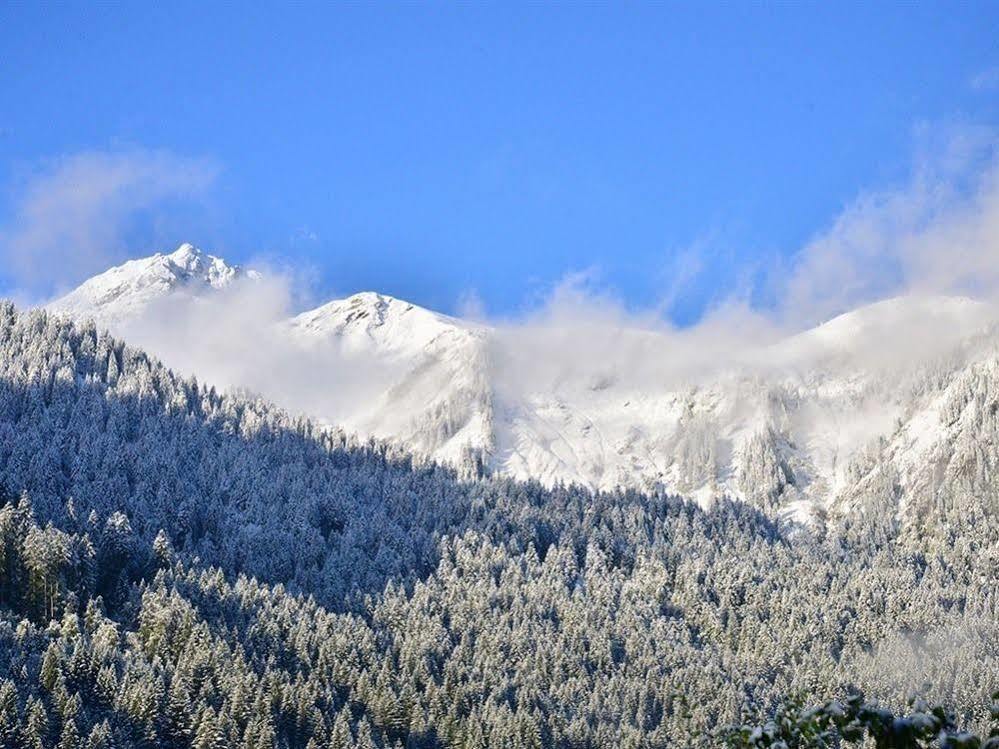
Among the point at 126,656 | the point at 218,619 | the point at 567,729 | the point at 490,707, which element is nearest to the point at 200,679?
the point at 126,656

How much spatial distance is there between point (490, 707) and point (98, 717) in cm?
4939

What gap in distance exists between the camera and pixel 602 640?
188 m

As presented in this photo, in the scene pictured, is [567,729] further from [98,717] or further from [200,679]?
[98,717]

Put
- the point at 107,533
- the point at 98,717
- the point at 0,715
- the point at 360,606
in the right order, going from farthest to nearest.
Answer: the point at 360,606 → the point at 107,533 → the point at 98,717 → the point at 0,715

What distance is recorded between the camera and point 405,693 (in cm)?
14738

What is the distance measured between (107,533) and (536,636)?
69.7 metres

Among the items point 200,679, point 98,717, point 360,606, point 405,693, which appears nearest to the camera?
point 98,717

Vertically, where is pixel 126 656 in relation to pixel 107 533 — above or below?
below

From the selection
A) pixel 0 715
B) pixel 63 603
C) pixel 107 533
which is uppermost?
pixel 107 533

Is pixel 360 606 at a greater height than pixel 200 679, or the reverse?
pixel 360 606

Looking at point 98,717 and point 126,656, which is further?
point 126,656

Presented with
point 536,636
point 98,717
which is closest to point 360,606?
point 536,636

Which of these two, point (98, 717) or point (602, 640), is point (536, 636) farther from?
point (98, 717)

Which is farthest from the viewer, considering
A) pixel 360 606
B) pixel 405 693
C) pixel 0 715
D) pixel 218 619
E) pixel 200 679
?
pixel 360 606
